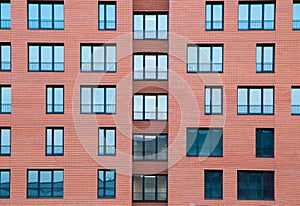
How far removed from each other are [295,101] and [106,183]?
8196 mm

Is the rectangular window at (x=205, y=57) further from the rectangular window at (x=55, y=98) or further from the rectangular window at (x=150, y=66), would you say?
the rectangular window at (x=55, y=98)

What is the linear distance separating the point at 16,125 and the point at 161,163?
19.6 feet

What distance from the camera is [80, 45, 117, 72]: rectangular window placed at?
40.0 ft

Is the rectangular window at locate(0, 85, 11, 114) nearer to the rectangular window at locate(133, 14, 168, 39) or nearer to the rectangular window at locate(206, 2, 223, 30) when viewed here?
the rectangular window at locate(133, 14, 168, 39)

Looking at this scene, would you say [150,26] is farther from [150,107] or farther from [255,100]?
[255,100]

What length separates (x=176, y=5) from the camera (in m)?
12.0

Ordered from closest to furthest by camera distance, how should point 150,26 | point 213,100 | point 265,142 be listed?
point 265,142 → point 213,100 → point 150,26

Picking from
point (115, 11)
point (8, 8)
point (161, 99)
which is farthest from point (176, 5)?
point (8, 8)

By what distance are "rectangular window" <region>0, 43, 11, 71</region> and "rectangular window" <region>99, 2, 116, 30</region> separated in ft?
12.7

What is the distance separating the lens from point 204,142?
12.1 metres

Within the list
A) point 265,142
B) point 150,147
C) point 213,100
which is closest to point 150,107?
point 150,147

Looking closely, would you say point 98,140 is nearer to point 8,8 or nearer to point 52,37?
point 52,37

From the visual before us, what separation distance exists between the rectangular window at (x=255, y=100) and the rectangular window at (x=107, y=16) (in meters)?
5.78

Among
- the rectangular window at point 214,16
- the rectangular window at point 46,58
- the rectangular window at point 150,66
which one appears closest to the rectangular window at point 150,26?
the rectangular window at point 150,66
